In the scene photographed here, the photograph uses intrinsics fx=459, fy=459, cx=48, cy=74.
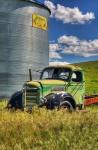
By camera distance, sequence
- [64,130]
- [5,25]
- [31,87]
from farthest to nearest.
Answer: [5,25], [31,87], [64,130]


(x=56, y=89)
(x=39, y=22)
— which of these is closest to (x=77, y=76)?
(x=56, y=89)

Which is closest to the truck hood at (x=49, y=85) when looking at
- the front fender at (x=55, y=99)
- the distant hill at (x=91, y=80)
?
the front fender at (x=55, y=99)

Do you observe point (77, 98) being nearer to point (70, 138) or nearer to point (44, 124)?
point (44, 124)

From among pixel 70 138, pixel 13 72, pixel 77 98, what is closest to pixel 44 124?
pixel 70 138

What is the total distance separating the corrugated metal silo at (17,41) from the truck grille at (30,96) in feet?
31.6

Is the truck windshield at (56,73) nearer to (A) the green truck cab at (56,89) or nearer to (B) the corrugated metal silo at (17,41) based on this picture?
(A) the green truck cab at (56,89)

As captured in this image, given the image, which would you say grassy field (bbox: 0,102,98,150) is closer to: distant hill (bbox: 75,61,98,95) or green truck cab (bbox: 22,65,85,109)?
green truck cab (bbox: 22,65,85,109)

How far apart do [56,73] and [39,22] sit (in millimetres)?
10926

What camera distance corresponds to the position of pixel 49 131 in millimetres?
12469

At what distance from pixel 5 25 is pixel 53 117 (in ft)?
49.6

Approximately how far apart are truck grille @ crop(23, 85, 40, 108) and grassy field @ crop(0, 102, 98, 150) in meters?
3.19

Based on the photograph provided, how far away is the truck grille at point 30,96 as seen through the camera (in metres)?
18.0

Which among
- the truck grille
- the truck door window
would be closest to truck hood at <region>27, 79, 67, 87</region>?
the truck grille

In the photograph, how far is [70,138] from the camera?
11.7 meters
